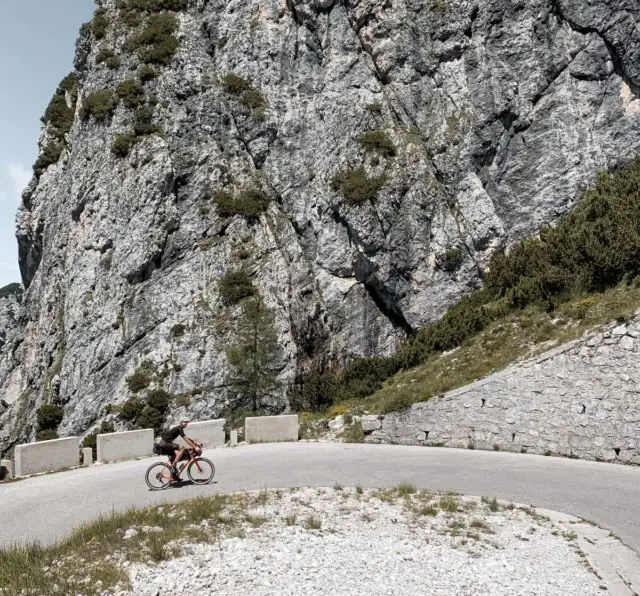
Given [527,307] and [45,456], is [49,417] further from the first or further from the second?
[527,307]

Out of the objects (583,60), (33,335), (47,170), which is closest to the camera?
(583,60)

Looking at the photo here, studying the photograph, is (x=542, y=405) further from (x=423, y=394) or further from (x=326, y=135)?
(x=326, y=135)

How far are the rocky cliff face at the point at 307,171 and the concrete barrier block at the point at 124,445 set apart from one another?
13.4 m

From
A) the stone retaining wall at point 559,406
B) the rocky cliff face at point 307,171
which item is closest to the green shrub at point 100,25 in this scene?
the rocky cliff face at point 307,171

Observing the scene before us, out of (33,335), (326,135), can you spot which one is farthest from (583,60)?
(33,335)

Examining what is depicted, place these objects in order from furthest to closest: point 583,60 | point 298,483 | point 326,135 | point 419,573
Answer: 1. point 326,135
2. point 583,60
3. point 298,483
4. point 419,573

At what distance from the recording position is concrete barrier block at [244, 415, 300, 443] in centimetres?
1962

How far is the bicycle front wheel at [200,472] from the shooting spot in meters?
11.9

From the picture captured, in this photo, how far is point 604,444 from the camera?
13555 mm

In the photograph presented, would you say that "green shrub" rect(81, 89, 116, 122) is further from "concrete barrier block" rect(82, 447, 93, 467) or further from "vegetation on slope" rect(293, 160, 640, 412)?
"concrete barrier block" rect(82, 447, 93, 467)

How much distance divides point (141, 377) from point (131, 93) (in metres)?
24.0

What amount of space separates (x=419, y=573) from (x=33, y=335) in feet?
162

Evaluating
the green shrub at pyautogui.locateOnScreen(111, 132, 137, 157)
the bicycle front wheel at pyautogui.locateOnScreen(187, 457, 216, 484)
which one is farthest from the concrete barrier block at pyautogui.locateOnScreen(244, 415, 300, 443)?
the green shrub at pyautogui.locateOnScreen(111, 132, 137, 157)

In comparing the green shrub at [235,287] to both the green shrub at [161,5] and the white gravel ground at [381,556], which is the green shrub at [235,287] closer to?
the white gravel ground at [381,556]
